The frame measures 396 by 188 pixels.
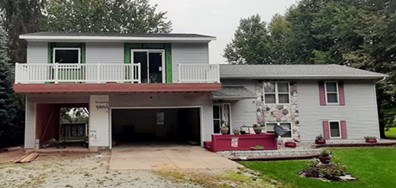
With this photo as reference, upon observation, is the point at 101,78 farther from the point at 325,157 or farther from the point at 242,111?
the point at 325,157

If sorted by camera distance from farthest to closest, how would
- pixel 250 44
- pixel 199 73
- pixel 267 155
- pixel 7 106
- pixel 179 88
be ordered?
pixel 250 44
pixel 7 106
pixel 199 73
pixel 179 88
pixel 267 155

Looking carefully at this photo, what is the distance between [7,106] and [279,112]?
43.7ft

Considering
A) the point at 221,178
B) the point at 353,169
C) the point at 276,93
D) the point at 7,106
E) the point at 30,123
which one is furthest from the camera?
the point at 276,93

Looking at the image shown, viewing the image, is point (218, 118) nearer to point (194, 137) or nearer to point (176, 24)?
point (194, 137)

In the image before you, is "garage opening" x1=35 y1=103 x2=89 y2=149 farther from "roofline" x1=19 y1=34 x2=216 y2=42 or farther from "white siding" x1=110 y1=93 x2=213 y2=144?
"roofline" x1=19 y1=34 x2=216 y2=42

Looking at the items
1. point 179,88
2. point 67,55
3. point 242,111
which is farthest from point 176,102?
point 67,55

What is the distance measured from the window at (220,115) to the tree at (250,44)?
81.1ft

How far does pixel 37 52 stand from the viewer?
49.8 feet

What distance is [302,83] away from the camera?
18031 millimetres

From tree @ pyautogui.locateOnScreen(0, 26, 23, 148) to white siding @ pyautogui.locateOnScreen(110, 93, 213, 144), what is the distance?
5.24 metres

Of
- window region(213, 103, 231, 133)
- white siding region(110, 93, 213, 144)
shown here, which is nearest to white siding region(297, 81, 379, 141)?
window region(213, 103, 231, 133)

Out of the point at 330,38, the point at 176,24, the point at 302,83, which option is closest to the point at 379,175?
the point at 302,83

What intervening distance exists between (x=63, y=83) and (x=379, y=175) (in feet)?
38.8

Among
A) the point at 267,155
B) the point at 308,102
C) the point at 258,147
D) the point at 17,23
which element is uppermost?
the point at 17,23
